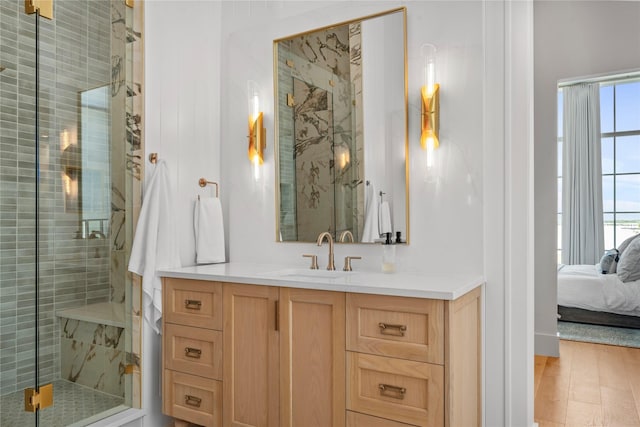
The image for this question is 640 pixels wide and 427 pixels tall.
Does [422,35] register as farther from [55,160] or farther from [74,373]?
[74,373]

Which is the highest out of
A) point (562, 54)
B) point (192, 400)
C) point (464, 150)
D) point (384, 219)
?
point (562, 54)

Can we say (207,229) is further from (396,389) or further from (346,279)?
(396,389)

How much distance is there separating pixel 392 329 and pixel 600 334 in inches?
131

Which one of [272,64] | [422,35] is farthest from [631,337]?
[272,64]

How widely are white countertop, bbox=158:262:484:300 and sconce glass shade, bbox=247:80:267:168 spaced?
2.10 ft

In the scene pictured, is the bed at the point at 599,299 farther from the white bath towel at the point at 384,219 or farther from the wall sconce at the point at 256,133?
the wall sconce at the point at 256,133

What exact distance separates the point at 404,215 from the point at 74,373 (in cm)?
168

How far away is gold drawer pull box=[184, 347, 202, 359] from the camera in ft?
7.59

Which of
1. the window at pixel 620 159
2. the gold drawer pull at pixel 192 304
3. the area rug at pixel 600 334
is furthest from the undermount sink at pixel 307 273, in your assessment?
the window at pixel 620 159

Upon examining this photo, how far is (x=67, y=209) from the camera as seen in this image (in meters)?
2.08

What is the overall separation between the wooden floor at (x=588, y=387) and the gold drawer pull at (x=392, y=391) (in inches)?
46.9

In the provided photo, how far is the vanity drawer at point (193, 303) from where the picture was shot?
7.42ft

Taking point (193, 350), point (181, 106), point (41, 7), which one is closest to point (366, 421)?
point (193, 350)

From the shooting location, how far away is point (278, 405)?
208 cm
